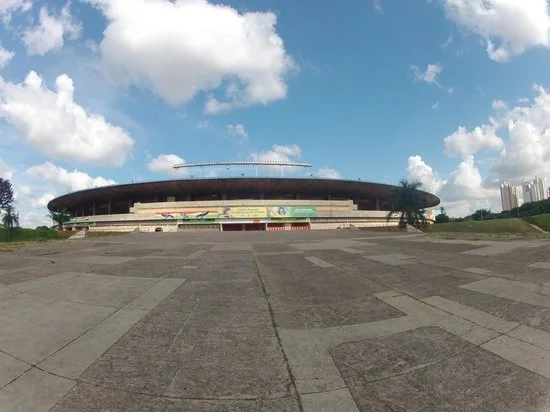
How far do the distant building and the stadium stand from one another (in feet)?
322

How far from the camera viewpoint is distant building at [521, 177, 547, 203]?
483 ft

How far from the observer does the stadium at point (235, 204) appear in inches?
3194

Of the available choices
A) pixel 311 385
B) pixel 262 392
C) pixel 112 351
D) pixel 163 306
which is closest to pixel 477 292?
pixel 311 385

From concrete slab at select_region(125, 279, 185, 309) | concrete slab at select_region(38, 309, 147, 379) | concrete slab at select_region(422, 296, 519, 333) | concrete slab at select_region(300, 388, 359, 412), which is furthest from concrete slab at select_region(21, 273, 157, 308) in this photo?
concrete slab at select_region(422, 296, 519, 333)

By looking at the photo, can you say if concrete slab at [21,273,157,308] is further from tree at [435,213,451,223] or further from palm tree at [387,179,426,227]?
tree at [435,213,451,223]

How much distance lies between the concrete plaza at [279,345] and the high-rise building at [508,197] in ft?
590

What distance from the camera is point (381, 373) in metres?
3.55

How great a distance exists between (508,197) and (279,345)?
188731 mm

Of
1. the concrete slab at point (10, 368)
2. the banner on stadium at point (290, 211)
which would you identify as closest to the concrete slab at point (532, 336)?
the concrete slab at point (10, 368)

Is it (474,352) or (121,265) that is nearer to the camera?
(474,352)

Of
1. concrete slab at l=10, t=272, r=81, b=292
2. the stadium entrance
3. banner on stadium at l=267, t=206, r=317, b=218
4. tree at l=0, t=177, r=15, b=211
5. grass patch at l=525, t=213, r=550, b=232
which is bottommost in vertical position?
grass patch at l=525, t=213, r=550, b=232

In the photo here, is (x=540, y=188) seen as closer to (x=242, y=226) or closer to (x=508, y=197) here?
(x=508, y=197)

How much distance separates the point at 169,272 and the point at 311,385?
750 cm

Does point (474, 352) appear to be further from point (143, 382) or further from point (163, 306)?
point (163, 306)
